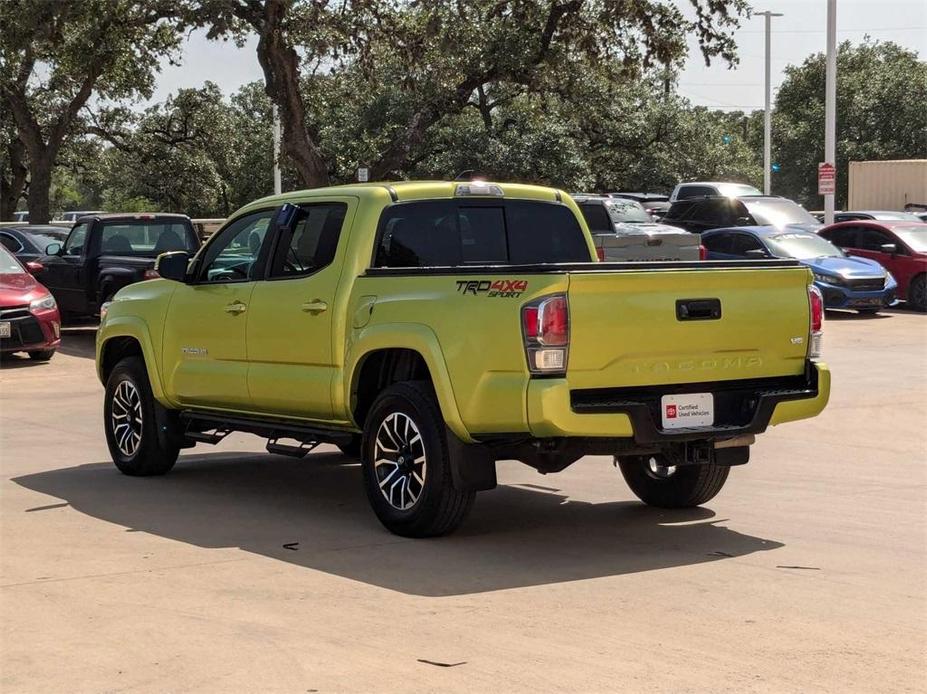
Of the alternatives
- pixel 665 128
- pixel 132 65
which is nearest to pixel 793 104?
pixel 665 128

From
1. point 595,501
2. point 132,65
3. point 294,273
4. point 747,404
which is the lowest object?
point 595,501

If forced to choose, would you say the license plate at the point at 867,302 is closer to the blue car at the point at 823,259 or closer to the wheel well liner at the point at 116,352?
the blue car at the point at 823,259

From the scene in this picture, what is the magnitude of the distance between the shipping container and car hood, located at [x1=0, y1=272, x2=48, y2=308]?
3170 centimetres

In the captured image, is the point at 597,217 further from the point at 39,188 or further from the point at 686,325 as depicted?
the point at 686,325

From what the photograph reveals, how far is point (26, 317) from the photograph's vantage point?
18.8 metres

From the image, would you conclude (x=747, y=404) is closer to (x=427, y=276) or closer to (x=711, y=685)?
(x=427, y=276)

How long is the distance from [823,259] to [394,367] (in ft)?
60.2

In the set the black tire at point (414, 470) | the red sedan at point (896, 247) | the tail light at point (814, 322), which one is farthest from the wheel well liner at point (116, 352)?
the red sedan at point (896, 247)

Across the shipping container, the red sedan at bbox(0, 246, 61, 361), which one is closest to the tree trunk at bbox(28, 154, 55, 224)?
the red sedan at bbox(0, 246, 61, 361)

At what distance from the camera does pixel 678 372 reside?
25.3 ft

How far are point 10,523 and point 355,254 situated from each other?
2557 mm

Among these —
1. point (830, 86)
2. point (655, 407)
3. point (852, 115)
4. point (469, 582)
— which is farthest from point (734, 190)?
A: point (852, 115)

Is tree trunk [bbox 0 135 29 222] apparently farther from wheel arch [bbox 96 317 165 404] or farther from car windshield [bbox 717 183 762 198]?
wheel arch [bbox 96 317 165 404]

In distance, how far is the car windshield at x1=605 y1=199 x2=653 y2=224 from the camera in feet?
98.9
